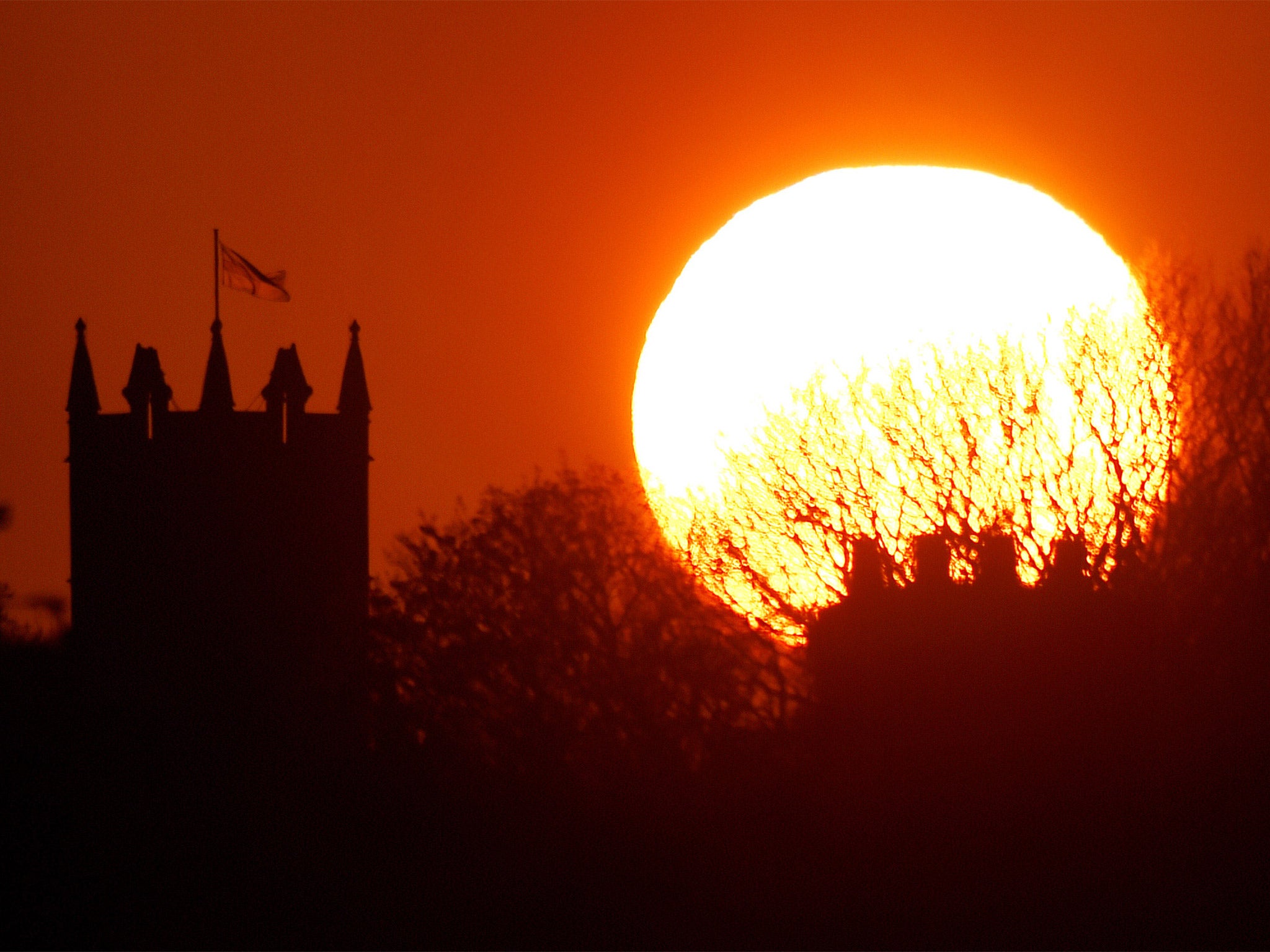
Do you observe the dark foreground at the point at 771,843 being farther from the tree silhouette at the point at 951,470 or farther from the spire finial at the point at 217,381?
the spire finial at the point at 217,381

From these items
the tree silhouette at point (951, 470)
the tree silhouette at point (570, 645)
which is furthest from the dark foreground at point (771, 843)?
the tree silhouette at point (951, 470)

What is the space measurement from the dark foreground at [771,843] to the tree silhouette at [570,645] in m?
2.74

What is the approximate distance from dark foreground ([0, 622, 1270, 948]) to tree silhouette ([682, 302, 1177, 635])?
7.07m

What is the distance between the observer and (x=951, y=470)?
4622cm

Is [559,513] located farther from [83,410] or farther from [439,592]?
[83,410]

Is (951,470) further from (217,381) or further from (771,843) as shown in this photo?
(217,381)

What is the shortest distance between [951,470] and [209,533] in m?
21.5

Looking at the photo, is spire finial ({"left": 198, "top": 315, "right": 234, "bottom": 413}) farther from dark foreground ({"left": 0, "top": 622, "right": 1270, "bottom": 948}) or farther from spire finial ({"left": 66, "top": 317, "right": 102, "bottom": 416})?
dark foreground ({"left": 0, "top": 622, "right": 1270, "bottom": 948})

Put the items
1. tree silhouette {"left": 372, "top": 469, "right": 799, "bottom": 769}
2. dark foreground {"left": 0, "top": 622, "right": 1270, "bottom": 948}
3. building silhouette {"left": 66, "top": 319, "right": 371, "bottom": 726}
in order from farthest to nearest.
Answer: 1. building silhouette {"left": 66, "top": 319, "right": 371, "bottom": 726}
2. tree silhouette {"left": 372, "top": 469, "right": 799, "bottom": 769}
3. dark foreground {"left": 0, "top": 622, "right": 1270, "bottom": 948}

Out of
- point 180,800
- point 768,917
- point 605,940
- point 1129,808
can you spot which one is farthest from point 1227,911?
point 180,800

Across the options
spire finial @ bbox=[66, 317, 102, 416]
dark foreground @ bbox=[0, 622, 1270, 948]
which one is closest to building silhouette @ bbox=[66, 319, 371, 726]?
spire finial @ bbox=[66, 317, 102, 416]

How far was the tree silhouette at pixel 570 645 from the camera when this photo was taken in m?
42.4

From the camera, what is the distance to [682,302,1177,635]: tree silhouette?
43.9 metres

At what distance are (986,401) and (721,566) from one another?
25.9ft
